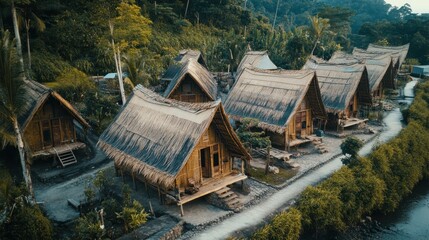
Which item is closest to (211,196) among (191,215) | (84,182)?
(191,215)

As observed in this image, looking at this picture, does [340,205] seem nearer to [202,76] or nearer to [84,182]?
[84,182]

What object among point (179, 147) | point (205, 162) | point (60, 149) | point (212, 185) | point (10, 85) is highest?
point (10, 85)

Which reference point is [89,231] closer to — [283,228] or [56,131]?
[283,228]

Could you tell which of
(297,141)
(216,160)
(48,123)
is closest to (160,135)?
(216,160)

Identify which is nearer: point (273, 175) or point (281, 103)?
point (273, 175)

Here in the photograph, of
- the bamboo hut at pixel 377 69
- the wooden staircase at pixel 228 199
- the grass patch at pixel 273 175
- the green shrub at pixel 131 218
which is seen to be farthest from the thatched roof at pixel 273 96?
the bamboo hut at pixel 377 69

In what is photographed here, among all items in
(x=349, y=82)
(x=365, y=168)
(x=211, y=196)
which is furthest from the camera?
(x=349, y=82)
